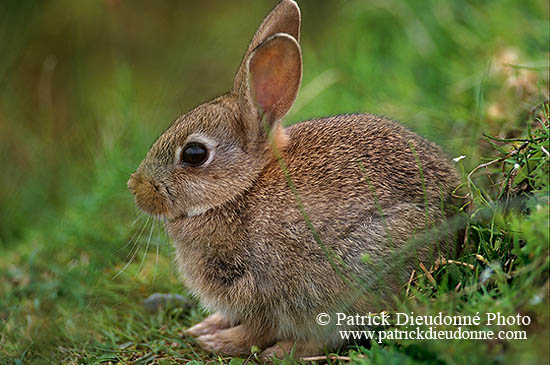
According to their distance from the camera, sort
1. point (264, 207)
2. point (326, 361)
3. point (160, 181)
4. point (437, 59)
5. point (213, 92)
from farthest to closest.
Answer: point (213, 92)
point (437, 59)
point (160, 181)
point (264, 207)
point (326, 361)

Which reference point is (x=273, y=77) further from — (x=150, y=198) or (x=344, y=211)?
(x=150, y=198)

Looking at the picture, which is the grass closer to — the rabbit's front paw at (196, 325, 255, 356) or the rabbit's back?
the rabbit's front paw at (196, 325, 255, 356)

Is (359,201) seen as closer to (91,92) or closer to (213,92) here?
(213,92)

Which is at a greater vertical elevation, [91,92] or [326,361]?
[91,92]

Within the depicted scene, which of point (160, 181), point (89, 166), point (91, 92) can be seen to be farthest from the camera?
point (91, 92)

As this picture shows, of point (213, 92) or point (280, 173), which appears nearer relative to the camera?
point (280, 173)

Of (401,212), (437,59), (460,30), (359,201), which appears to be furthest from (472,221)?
(460,30)

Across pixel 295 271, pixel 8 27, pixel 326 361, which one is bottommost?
pixel 326 361

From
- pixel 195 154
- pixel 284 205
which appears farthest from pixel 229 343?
pixel 195 154
